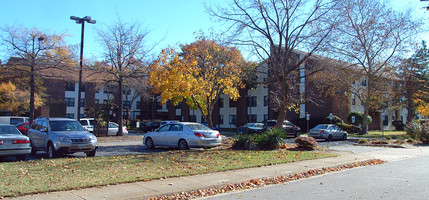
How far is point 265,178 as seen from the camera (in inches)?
367

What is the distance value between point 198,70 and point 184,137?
5265 mm

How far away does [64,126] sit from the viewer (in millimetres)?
13461

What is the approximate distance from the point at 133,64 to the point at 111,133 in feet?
21.3

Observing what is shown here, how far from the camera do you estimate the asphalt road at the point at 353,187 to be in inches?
286

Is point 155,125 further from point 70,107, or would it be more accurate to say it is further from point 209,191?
point 209,191

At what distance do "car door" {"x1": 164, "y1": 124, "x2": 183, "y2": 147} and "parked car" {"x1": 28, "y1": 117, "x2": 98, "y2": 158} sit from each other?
405cm

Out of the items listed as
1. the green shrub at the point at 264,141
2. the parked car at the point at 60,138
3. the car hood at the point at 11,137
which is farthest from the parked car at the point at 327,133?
the car hood at the point at 11,137

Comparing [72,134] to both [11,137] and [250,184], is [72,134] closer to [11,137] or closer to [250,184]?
[11,137]

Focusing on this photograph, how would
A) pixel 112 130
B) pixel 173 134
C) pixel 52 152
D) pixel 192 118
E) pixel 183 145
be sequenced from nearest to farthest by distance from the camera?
pixel 52 152 → pixel 183 145 → pixel 173 134 → pixel 112 130 → pixel 192 118

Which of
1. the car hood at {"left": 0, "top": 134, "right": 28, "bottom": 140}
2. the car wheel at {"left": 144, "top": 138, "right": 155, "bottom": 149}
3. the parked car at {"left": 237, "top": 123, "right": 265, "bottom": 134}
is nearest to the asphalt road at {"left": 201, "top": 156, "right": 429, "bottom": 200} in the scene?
the car hood at {"left": 0, "top": 134, "right": 28, "bottom": 140}

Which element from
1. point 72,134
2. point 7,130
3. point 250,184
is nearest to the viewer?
point 250,184

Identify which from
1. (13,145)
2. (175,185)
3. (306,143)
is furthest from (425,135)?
(13,145)

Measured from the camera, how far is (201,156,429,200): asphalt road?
7.27 m

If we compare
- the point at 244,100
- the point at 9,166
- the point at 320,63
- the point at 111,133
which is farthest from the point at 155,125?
the point at 9,166
